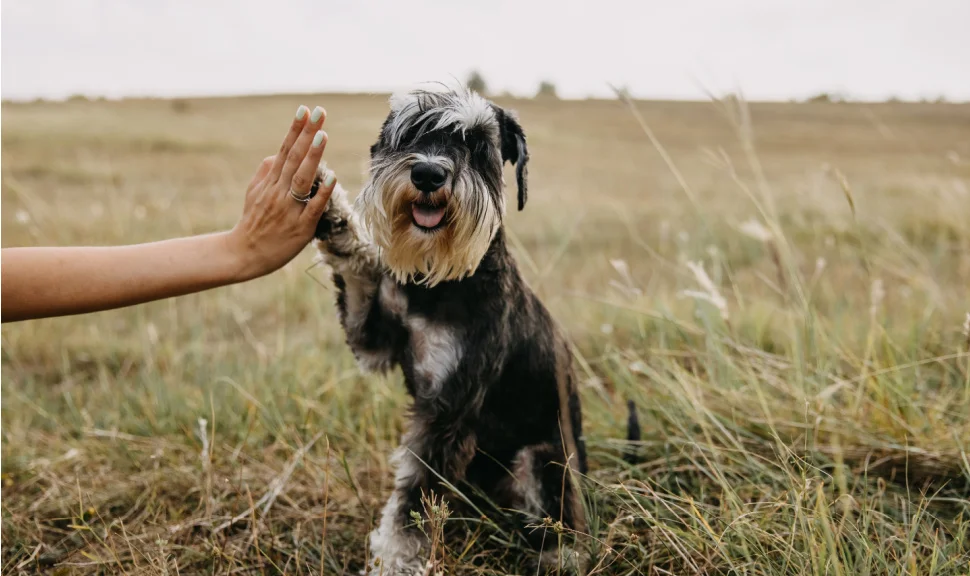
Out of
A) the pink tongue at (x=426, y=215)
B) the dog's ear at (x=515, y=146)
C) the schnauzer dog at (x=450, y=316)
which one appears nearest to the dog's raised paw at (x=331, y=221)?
the schnauzer dog at (x=450, y=316)

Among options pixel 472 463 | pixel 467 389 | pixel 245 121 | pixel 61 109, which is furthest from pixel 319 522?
pixel 61 109

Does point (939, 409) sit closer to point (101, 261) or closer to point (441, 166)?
point (441, 166)

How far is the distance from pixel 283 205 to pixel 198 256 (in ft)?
1.23

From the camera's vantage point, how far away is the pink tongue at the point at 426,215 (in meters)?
2.42

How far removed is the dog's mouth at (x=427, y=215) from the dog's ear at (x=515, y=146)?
1.26ft

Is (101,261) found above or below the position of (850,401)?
above

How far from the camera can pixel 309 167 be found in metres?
2.34

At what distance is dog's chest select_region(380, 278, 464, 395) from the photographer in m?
2.52

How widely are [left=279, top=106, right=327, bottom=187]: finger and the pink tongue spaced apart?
1.43 feet

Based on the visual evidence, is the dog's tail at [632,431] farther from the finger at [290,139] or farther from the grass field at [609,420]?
the finger at [290,139]

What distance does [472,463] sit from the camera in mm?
2879

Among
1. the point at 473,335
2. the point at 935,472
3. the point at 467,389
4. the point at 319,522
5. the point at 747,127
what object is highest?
the point at 747,127

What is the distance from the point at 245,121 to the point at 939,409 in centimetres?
2721

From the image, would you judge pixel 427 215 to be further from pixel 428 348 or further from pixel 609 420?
pixel 609 420
